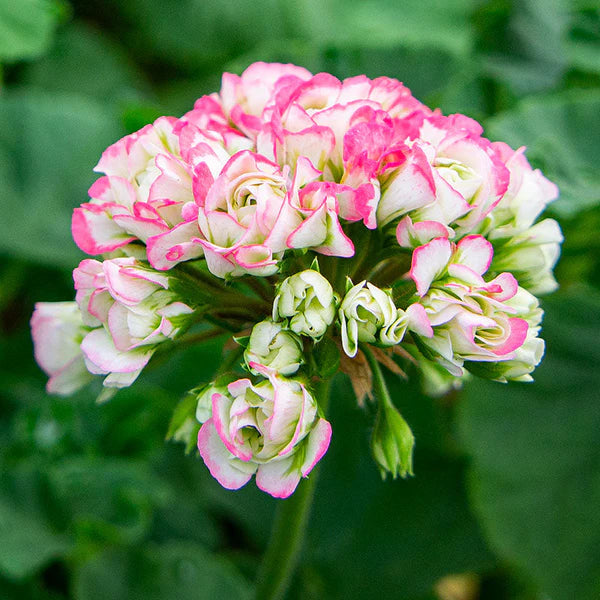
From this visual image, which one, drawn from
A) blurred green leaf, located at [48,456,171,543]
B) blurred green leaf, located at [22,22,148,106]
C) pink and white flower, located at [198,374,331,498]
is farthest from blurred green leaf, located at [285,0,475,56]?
pink and white flower, located at [198,374,331,498]

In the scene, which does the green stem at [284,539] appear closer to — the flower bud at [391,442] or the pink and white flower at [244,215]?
the flower bud at [391,442]

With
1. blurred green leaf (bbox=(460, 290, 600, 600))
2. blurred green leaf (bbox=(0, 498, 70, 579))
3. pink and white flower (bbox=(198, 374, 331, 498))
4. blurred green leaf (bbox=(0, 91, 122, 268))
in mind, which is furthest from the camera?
blurred green leaf (bbox=(0, 91, 122, 268))

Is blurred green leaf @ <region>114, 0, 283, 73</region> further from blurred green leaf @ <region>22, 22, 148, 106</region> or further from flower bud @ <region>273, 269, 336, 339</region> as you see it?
flower bud @ <region>273, 269, 336, 339</region>

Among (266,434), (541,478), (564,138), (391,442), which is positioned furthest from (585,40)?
(266,434)

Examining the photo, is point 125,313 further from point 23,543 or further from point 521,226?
point 23,543

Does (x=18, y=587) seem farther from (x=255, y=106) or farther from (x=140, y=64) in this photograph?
(x=140, y=64)

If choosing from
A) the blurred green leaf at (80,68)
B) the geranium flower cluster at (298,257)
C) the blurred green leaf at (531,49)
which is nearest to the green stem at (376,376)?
the geranium flower cluster at (298,257)
